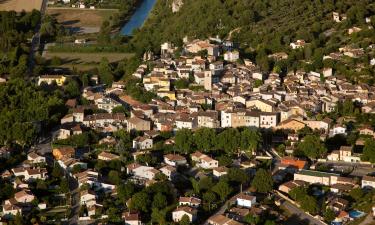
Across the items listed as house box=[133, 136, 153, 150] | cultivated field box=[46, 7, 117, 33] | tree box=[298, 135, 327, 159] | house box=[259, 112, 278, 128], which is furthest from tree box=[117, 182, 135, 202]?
cultivated field box=[46, 7, 117, 33]

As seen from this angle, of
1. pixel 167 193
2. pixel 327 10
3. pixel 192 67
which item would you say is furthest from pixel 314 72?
pixel 167 193

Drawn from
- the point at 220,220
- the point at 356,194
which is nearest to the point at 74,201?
the point at 220,220

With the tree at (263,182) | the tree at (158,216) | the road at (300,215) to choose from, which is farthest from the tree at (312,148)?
the tree at (158,216)

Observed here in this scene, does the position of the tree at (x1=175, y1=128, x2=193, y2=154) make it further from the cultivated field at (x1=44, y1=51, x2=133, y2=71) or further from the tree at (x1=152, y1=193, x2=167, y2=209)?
the cultivated field at (x1=44, y1=51, x2=133, y2=71)

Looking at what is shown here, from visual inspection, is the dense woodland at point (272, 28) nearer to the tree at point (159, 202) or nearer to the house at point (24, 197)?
the tree at point (159, 202)

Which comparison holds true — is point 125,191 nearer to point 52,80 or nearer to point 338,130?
point 338,130

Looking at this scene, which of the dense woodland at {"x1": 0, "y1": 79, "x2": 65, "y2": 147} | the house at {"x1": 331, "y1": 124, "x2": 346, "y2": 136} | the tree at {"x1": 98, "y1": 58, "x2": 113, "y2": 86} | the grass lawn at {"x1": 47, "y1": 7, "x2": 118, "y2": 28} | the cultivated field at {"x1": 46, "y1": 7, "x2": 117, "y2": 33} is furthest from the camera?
the grass lawn at {"x1": 47, "y1": 7, "x2": 118, "y2": 28}
